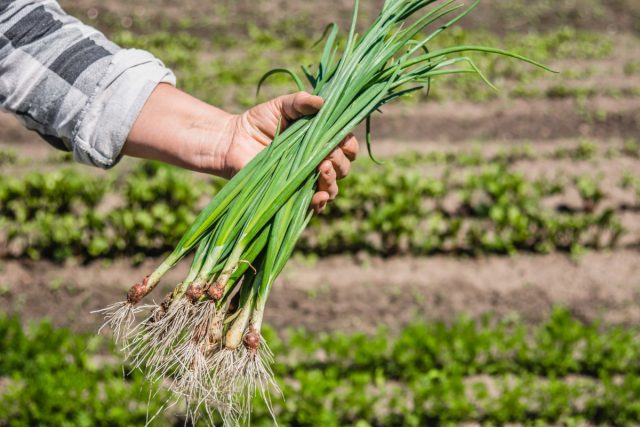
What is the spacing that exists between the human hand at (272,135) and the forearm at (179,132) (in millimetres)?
28

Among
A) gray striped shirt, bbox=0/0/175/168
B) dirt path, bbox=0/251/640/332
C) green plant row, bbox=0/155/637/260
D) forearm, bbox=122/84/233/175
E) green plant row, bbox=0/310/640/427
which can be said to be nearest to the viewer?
gray striped shirt, bbox=0/0/175/168

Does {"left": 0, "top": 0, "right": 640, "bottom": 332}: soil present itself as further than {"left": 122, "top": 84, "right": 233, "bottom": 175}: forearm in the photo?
Yes

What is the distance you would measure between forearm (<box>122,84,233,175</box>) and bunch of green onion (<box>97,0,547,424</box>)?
23cm

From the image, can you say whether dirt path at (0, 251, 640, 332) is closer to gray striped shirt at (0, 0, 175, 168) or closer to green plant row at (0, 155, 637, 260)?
green plant row at (0, 155, 637, 260)

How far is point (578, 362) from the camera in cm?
390

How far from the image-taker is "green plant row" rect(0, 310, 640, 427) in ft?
10.8

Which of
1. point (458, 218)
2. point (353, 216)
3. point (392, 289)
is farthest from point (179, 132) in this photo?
point (458, 218)

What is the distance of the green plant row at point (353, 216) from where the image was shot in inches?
186

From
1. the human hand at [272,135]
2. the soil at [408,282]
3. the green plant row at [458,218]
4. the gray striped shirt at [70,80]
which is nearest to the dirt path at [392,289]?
the soil at [408,282]

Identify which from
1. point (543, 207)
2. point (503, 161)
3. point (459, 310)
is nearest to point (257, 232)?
point (459, 310)

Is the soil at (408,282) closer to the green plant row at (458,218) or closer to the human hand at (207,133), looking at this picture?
the green plant row at (458,218)

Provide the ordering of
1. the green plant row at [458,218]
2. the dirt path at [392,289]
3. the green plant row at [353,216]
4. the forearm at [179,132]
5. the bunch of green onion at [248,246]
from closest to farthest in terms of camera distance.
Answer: the bunch of green onion at [248,246] < the forearm at [179,132] < the dirt path at [392,289] < the green plant row at [353,216] < the green plant row at [458,218]

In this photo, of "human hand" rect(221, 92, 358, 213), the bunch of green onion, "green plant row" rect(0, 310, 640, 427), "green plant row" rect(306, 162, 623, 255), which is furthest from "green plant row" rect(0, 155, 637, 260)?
the bunch of green onion

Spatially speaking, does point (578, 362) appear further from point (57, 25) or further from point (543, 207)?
point (57, 25)
